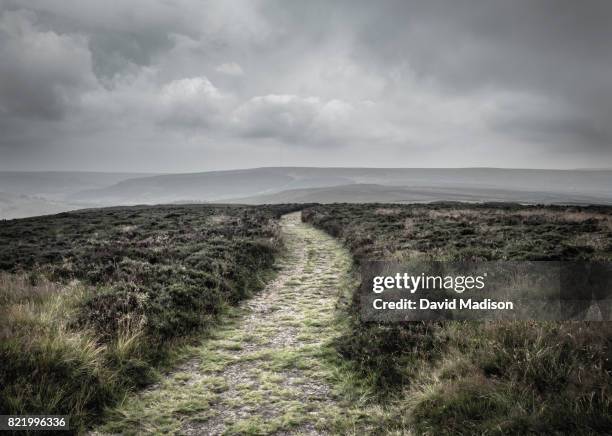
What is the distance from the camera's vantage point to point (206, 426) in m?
4.59

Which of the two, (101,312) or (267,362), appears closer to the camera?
(267,362)

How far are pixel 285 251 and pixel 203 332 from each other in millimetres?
9430

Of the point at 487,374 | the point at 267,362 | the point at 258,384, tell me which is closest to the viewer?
the point at 487,374

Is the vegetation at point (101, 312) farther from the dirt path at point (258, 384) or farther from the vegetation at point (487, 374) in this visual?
the vegetation at point (487, 374)

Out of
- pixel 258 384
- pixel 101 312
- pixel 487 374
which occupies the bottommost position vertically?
pixel 258 384

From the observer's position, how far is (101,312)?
23.6ft

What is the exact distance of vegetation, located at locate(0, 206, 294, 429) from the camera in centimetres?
482

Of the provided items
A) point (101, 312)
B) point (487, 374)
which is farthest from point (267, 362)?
point (101, 312)

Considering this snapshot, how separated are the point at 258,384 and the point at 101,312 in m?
4.01

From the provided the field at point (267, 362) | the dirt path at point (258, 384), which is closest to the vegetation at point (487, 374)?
the field at point (267, 362)

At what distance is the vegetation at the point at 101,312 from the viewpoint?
15.8ft

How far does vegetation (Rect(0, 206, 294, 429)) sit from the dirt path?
0.61 m

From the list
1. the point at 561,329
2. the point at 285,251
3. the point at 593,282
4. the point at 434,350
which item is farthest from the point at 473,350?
the point at 285,251

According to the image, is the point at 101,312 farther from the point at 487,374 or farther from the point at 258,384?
the point at 487,374
